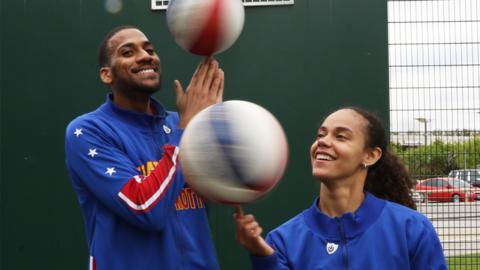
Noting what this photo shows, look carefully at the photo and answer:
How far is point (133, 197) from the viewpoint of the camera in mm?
2406

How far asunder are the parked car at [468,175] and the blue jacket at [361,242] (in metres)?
3.56

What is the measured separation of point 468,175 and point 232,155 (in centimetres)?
478

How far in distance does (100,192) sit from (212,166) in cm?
59

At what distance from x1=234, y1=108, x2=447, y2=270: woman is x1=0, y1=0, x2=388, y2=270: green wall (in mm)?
2096

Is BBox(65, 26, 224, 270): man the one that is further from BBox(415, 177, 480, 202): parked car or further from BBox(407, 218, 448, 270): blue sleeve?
BBox(415, 177, 480, 202): parked car

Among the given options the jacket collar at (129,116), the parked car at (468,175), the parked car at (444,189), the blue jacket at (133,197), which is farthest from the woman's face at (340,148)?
the parked car at (468,175)

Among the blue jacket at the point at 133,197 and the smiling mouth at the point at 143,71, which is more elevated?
the smiling mouth at the point at 143,71

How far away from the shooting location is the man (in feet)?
7.98

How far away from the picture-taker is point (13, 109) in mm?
5066

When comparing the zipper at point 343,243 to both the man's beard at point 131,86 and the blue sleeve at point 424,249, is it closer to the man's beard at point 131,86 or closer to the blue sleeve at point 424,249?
the blue sleeve at point 424,249

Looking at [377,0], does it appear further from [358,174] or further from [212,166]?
[212,166]

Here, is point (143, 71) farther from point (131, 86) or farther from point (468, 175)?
point (468, 175)

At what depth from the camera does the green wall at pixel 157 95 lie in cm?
489

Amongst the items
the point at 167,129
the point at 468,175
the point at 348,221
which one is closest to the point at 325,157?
the point at 348,221
